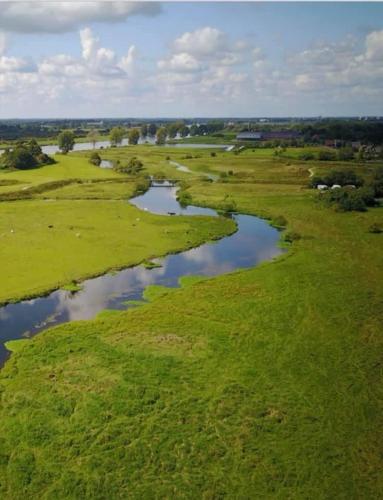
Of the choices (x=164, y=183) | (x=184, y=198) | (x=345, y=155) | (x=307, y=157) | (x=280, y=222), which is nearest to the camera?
(x=280, y=222)

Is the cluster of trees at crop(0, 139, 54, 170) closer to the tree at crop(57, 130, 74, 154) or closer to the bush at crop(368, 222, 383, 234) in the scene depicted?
the tree at crop(57, 130, 74, 154)

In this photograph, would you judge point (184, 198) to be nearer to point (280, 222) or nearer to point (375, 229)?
point (280, 222)

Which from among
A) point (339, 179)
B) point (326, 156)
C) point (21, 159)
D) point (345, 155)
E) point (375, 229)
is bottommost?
point (375, 229)

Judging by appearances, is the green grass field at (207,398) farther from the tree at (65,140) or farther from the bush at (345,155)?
the tree at (65,140)

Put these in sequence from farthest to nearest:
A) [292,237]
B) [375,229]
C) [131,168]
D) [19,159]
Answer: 1. [131,168]
2. [19,159]
3. [375,229]
4. [292,237]

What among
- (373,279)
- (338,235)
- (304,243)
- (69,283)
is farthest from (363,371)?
(338,235)

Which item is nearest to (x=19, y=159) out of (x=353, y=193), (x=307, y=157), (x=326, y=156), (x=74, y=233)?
(x=74, y=233)

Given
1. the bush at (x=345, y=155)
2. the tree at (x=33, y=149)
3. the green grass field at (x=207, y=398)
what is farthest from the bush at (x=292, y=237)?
the tree at (x=33, y=149)

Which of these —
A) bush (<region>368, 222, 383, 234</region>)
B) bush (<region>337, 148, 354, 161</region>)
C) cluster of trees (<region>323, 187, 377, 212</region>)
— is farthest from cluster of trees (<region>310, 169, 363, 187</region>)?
bush (<region>337, 148, 354, 161</region>)
